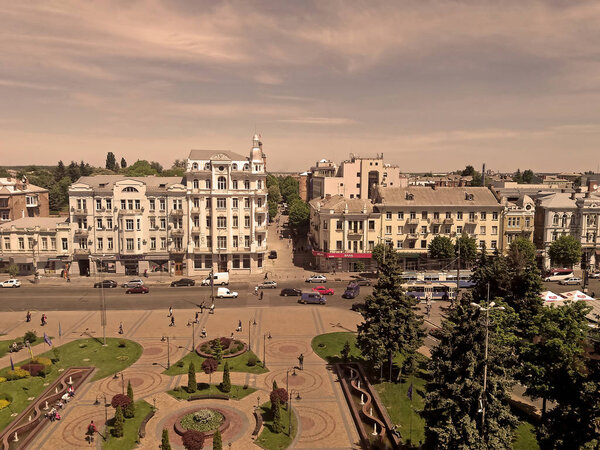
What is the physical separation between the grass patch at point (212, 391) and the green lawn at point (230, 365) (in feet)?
11.6

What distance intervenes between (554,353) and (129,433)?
33.2 metres

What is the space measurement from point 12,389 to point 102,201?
48761 millimetres

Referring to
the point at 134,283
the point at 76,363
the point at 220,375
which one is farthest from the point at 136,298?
the point at 220,375

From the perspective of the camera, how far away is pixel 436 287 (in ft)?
242

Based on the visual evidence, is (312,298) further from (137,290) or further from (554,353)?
(554,353)

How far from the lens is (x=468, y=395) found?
27.4 meters

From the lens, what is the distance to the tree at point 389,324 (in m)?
42.6

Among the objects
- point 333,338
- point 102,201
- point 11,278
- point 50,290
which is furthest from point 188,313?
point 11,278

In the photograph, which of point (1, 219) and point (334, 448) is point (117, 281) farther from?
point (334, 448)

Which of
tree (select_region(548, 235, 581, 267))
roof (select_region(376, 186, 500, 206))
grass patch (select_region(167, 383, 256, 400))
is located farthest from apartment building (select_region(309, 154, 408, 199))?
→ grass patch (select_region(167, 383, 256, 400))

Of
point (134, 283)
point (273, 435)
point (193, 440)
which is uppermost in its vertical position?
point (134, 283)

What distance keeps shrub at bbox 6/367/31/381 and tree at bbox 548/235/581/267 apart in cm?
8602

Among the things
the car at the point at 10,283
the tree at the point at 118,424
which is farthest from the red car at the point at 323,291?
the car at the point at 10,283

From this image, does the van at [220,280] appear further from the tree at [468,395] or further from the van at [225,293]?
the tree at [468,395]
